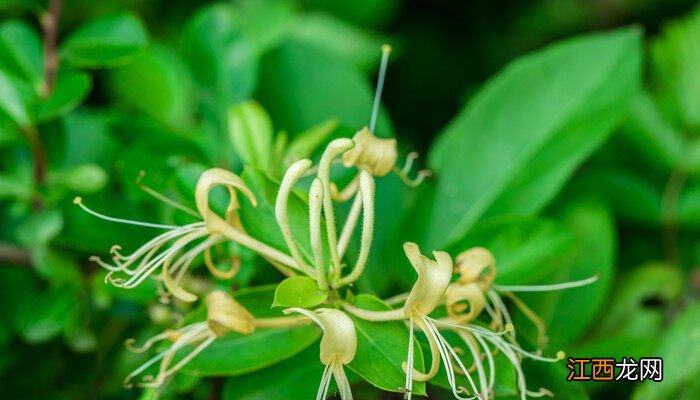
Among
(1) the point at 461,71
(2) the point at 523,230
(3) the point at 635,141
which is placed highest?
(1) the point at 461,71

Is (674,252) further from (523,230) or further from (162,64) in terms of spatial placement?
(162,64)

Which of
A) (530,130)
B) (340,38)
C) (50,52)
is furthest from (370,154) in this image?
(340,38)

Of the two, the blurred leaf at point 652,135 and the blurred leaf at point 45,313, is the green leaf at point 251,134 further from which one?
the blurred leaf at point 652,135

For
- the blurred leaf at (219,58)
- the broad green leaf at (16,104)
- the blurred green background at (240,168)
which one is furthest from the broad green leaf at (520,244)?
the broad green leaf at (16,104)

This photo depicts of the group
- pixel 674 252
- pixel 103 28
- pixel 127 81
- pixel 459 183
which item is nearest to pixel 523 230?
pixel 459 183

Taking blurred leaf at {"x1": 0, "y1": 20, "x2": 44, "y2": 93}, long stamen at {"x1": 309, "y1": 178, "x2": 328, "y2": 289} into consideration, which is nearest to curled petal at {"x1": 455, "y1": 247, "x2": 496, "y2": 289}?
long stamen at {"x1": 309, "y1": 178, "x2": 328, "y2": 289}

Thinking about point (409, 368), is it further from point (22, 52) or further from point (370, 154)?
point (22, 52)

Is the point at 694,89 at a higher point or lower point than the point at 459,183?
higher
